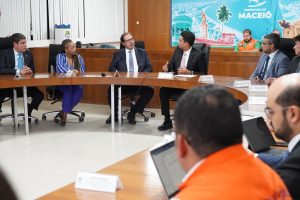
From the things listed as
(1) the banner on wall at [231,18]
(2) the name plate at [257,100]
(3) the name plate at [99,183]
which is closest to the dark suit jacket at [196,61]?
(2) the name plate at [257,100]

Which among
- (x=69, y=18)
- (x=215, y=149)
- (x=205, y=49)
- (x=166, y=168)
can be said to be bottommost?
(x=166, y=168)

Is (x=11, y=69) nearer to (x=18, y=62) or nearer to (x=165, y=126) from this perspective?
(x=18, y=62)

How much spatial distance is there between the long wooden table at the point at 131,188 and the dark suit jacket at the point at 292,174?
1.53 ft

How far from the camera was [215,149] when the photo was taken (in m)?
1.00

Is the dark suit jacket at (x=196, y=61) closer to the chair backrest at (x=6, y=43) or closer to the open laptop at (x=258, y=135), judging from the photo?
the chair backrest at (x=6, y=43)

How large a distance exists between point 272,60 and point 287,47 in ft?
1.12

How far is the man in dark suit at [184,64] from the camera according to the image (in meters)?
5.54

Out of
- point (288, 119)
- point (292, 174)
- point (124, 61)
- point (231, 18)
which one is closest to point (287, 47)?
point (124, 61)

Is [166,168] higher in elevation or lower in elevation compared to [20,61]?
lower

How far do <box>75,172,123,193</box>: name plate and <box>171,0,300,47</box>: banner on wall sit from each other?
25.0ft

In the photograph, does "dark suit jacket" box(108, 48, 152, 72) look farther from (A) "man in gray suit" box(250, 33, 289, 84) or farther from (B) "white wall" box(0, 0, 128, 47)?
(B) "white wall" box(0, 0, 128, 47)

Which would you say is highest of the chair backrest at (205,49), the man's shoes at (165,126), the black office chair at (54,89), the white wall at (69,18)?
the white wall at (69,18)

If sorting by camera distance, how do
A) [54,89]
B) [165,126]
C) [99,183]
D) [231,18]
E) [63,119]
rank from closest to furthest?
[99,183] < [165,126] < [63,119] < [54,89] < [231,18]

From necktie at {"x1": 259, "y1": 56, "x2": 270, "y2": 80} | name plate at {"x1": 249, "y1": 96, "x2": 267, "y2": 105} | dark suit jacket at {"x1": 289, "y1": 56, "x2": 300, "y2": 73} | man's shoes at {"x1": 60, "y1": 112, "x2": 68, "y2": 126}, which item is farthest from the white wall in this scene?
name plate at {"x1": 249, "y1": 96, "x2": 267, "y2": 105}
